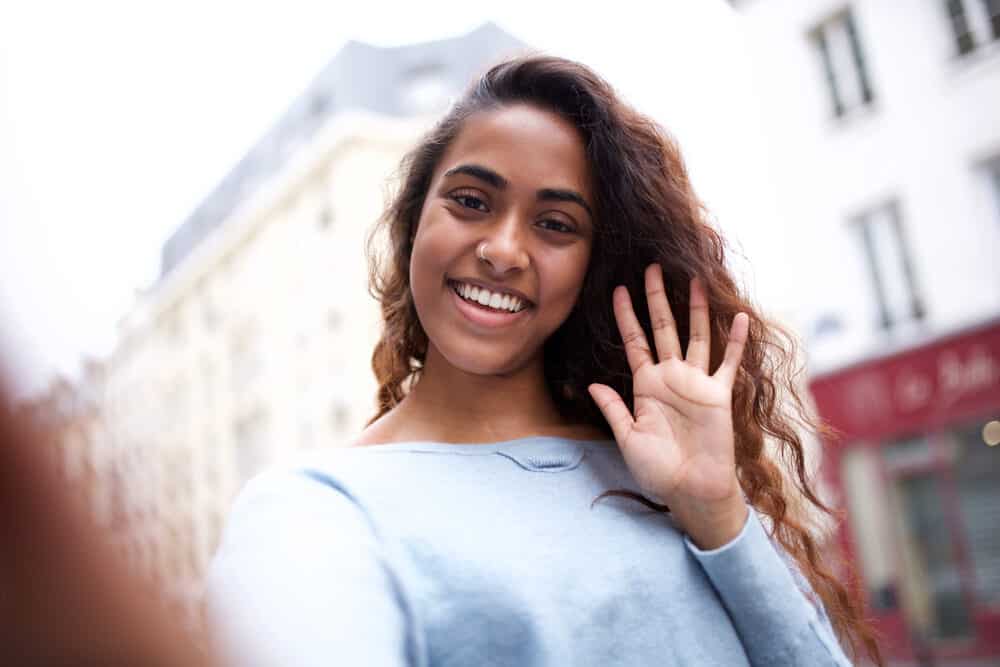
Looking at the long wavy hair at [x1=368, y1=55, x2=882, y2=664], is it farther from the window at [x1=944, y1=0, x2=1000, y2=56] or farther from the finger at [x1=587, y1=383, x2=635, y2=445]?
the window at [x1=944, y1=0, x2=1000, y2=56]

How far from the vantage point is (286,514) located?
977 millimetres

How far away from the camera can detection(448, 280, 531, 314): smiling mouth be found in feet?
4.46

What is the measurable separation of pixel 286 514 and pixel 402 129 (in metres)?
20.0

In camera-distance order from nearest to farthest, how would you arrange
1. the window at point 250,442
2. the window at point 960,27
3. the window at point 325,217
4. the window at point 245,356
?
the window at point 960,27 → the window at point 325,217 → the window at point 250,442 → the window at point 245,356

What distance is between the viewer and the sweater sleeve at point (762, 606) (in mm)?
1224

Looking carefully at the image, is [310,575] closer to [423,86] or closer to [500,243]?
[500,243]

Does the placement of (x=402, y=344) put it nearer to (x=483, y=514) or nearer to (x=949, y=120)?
(x=483, y=514)

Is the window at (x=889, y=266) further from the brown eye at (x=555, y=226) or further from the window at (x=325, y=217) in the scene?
the window at (x=325, y=217)

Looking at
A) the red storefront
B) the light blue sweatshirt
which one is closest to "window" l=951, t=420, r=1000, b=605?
the red storefront

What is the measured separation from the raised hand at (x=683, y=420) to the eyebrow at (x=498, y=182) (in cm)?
18

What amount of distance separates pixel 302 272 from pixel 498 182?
63.7 ft

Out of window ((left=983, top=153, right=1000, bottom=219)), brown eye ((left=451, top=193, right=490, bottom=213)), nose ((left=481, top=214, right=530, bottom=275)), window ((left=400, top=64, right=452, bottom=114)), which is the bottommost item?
nose ((left=481, top=214, right=530, bottom=275))

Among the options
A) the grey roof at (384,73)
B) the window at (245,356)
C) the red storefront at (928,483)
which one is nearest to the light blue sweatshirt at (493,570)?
the red storefront at (928,483)

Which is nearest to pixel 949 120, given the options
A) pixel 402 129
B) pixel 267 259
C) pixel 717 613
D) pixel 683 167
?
pixel 683 167
